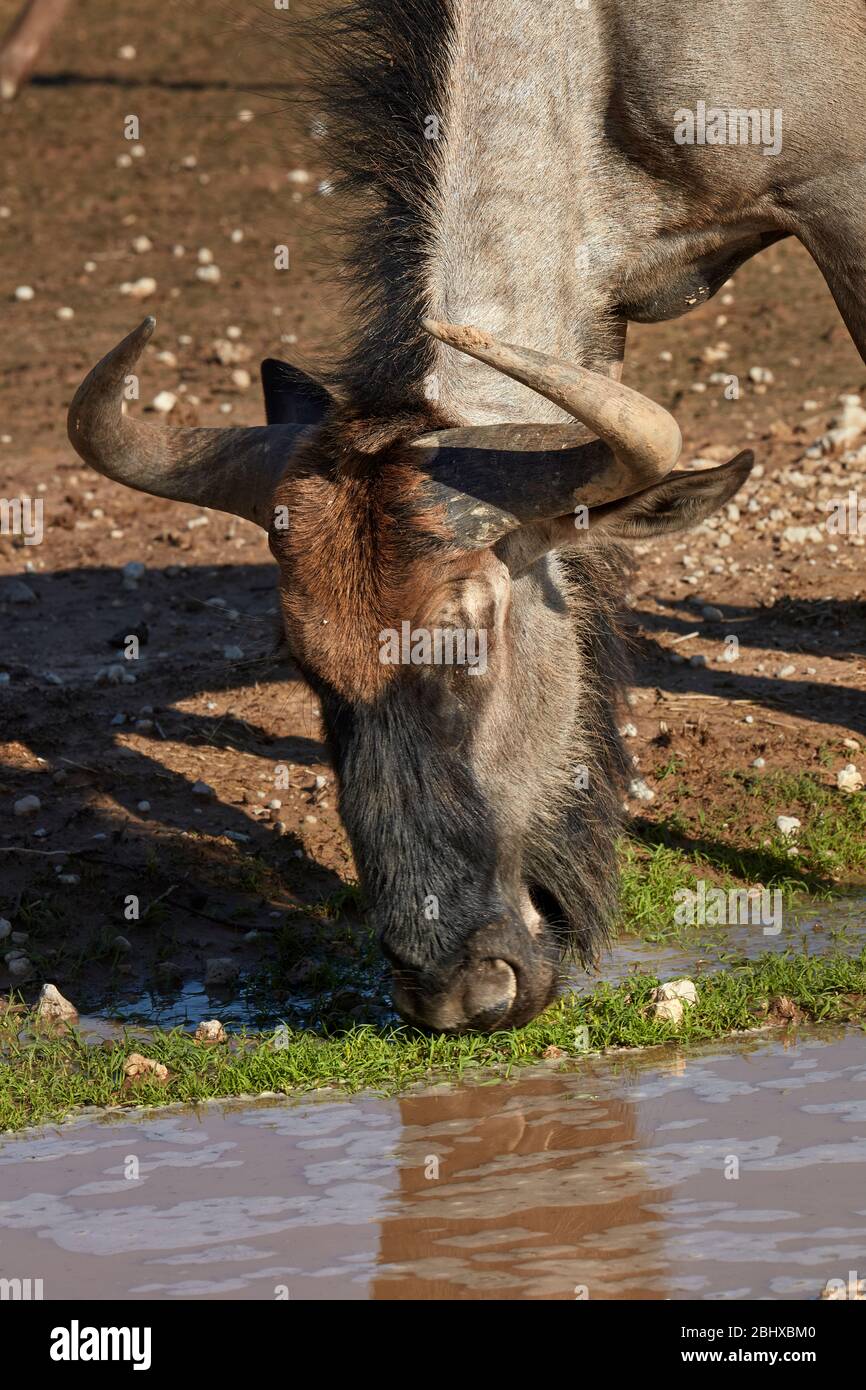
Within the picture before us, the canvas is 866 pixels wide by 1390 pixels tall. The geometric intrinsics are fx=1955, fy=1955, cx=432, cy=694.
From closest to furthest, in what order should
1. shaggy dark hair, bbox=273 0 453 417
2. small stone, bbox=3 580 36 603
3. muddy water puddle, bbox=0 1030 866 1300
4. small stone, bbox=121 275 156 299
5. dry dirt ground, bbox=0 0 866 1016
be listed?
muddy water puddle, bbox=0 1030 866 1300
shaggy dark hair, bbox=273 0 453 417
dry dirt ground, bbox=0 0 866 1016
small stone, bbox=3 580 36 603
small stone, bbox=121 275 156 299

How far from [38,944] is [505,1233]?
2.87 metres

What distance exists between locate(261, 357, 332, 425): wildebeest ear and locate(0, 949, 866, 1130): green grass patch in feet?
6.42

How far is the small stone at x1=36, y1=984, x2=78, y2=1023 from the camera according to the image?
21.5ft

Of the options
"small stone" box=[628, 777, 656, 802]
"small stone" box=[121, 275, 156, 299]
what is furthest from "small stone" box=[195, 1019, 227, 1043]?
"small stone" box=[121, 275, 156, 299]

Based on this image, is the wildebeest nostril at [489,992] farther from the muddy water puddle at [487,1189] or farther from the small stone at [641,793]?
the small stone at [641,793]

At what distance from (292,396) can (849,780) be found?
9.51 feet

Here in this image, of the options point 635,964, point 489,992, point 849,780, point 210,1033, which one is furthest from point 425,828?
point 849,780

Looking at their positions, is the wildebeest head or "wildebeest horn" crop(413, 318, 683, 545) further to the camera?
the wildebeest head

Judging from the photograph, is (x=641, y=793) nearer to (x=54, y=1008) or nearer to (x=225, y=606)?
(x=54, y=1008)

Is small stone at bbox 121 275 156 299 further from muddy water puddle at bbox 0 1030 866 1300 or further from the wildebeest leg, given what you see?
muddy water puddle at bbox 0 1030 866 1300

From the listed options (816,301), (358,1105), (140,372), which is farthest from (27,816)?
(816,301)

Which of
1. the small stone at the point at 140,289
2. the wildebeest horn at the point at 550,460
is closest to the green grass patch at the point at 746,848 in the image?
the wildebeest horn at the point at 550,460

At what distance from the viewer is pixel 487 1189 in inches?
201

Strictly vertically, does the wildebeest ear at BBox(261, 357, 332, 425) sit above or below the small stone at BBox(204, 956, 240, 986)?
above
